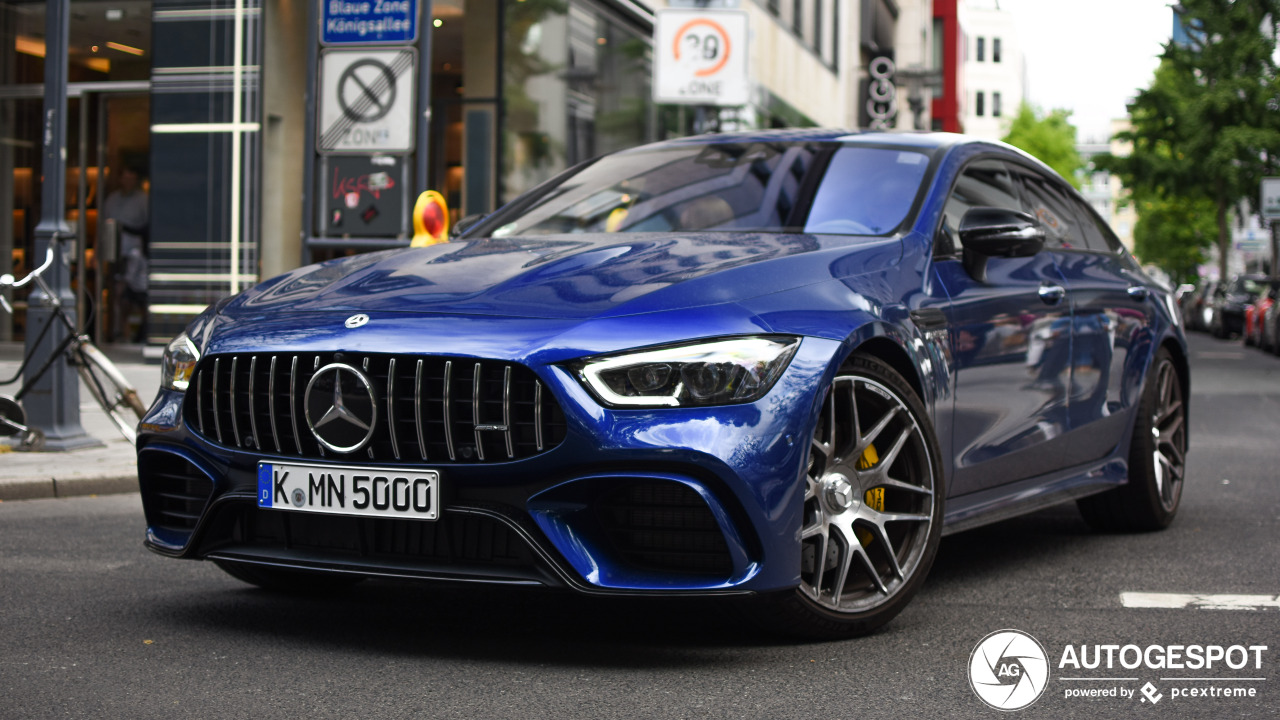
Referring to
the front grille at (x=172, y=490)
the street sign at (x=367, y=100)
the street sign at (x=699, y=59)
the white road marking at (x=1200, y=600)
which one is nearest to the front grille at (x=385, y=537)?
the front grille at (x=172, y=490)

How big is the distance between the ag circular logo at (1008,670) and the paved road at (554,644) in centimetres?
4

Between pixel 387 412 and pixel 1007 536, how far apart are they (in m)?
3.44

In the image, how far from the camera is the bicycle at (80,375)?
347 inches

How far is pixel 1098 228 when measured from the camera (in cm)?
648

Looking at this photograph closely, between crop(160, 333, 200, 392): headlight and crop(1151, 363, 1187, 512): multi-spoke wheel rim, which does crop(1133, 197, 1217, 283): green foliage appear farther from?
crop(160, 333, 200, 392): headlight

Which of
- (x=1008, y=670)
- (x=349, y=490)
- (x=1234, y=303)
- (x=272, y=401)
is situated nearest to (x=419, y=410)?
(x=349, y=490)

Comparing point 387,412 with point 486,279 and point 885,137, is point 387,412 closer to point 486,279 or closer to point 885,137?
point 486,279

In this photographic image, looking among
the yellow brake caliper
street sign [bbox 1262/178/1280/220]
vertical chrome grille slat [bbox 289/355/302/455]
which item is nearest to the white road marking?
the yellow brake caliper

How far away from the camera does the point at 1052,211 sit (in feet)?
19.6

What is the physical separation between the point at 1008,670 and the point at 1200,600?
125cm

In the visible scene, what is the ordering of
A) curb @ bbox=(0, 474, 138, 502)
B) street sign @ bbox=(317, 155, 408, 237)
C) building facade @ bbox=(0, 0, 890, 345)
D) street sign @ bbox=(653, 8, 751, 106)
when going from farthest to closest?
building facade @ bbox=(0, 0, 890, 345) < street sign @ bbox=(653, 8, 751, 106) < street sign @ bbox=(317, 155, 408, 237) < curb @ bbox=(0, 474, 138, 502)

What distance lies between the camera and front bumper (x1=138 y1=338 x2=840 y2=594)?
3555mm

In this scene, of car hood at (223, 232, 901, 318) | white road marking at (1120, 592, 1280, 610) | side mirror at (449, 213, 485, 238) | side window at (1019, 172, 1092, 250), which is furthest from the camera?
side window at (1019, 172, 1092, 250)

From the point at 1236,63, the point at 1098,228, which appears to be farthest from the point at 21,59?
the point at 1236,63
